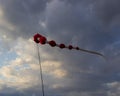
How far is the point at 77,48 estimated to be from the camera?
56.7 m

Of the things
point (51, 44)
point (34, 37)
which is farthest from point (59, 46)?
point (34, 37)

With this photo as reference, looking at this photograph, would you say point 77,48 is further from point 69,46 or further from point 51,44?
point 51,44

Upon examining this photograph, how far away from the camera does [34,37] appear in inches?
2199

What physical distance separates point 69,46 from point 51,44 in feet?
15.6

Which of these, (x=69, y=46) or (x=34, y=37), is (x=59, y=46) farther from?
(x=34, y=37)

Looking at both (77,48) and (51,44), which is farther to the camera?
(77,48)

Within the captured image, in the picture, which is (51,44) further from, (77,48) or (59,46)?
(77,48)

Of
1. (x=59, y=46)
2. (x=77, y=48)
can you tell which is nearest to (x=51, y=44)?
(x=59, y=46)

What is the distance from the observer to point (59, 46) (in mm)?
54688

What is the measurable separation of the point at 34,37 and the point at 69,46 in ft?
26.5

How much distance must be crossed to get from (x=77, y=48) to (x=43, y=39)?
8094mm

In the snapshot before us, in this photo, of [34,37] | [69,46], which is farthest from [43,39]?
[69,46]

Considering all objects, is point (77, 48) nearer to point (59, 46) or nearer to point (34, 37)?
point (59, 46)

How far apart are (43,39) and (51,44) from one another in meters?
2.57
